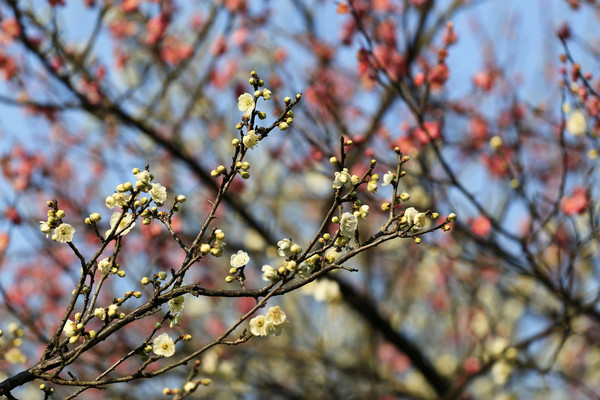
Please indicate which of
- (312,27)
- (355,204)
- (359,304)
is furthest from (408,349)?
(355,204)

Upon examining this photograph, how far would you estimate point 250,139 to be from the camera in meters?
2.24

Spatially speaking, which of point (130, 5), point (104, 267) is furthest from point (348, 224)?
point (130, 5)

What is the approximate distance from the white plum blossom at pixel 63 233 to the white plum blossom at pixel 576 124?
373cm

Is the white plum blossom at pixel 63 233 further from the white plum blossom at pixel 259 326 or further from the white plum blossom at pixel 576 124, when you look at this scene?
the white plum blossom at pixel 576 124

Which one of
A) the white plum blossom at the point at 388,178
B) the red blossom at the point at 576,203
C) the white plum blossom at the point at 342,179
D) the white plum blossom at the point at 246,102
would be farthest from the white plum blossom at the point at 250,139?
the red blossom at the point at 576,203

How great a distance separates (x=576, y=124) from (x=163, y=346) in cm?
370

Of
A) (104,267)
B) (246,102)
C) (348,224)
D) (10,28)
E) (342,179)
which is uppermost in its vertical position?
(10,28)

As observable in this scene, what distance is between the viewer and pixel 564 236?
6.57 meters

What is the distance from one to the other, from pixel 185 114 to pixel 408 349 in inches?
132

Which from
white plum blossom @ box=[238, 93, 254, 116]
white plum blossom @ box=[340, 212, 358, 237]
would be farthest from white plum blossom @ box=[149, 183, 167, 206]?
white plum blossom @ box=[340, 212, 358, 237]

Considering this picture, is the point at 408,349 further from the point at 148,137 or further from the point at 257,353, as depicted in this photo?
the point at 148,137

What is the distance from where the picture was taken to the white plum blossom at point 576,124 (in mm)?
4361

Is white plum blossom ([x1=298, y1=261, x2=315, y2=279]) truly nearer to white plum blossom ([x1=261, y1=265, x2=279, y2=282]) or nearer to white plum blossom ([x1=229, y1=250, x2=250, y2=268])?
white plum blossom ([x1=261, y1=265, x2=279, y2=282])

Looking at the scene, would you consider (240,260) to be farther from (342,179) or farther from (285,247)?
(342,179)
